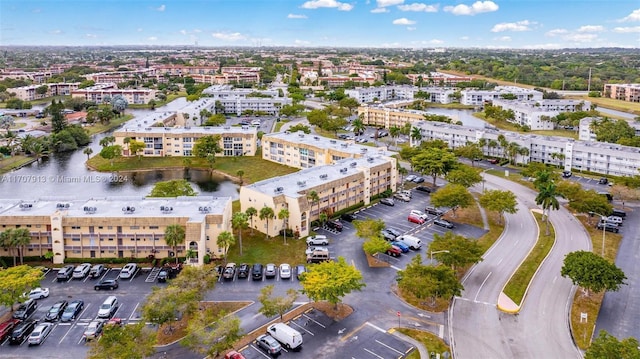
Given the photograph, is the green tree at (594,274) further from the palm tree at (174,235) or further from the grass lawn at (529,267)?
the palm tree at (174,235)

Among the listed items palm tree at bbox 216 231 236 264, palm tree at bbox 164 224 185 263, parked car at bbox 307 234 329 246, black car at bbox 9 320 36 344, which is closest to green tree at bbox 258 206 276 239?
parked car at bbox 307 234 329 246

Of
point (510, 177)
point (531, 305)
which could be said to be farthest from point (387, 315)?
point (510, 177)

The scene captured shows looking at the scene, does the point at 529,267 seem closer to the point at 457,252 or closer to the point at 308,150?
the point at 457,252

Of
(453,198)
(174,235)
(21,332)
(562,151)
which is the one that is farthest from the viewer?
(562,151)

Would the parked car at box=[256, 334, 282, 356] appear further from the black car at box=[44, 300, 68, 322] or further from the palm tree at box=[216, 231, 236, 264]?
the black car at box=[44, 300, 68, 322]

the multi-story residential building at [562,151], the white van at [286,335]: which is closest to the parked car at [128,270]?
the white van at [286,335]

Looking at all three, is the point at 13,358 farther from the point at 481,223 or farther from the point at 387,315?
the point at 481,223

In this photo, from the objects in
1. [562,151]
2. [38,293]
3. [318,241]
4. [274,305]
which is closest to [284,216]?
[318,241]
